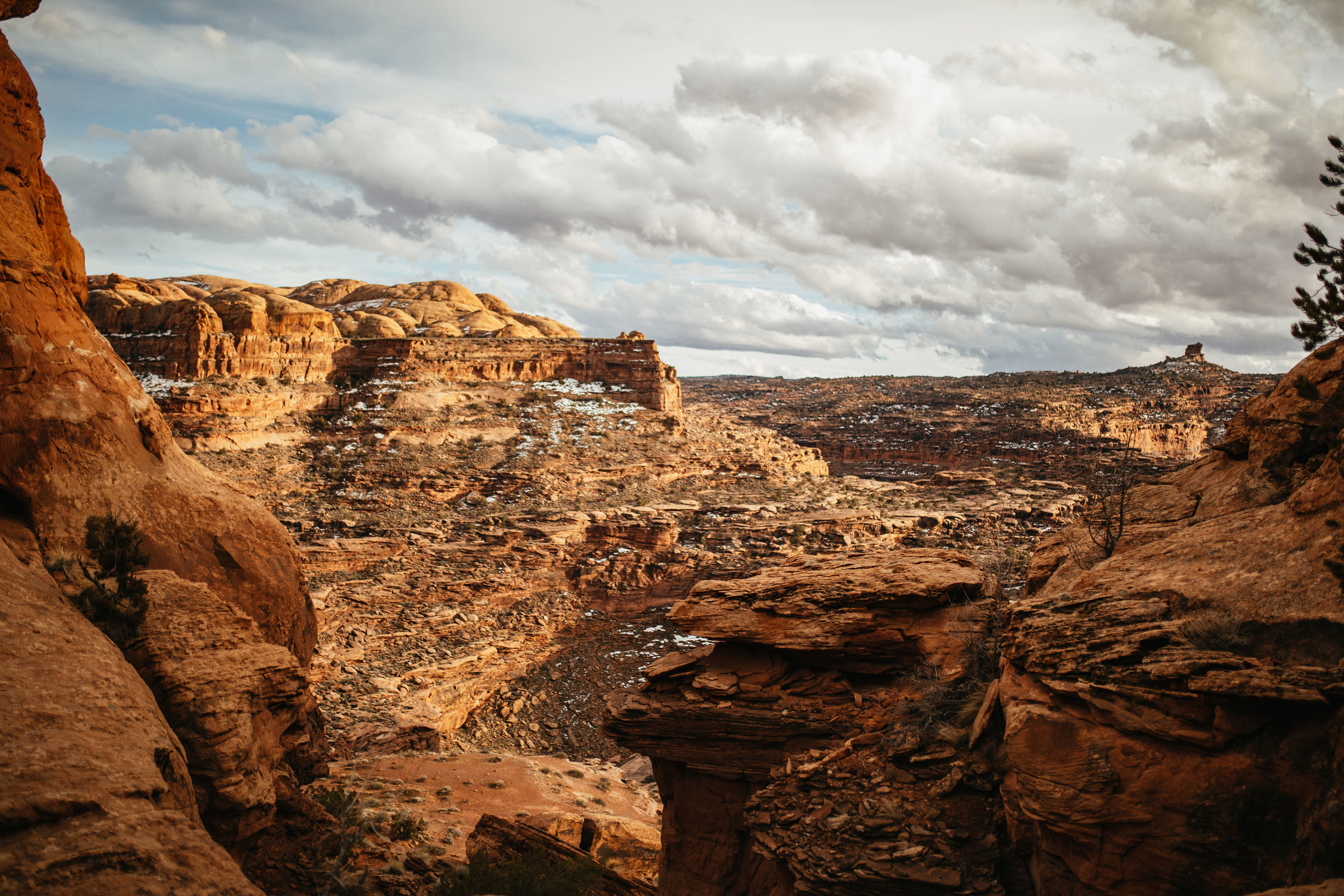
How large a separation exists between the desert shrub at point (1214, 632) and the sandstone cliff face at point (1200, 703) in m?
0.02

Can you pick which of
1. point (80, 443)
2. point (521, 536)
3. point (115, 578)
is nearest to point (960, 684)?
point (115, 578)

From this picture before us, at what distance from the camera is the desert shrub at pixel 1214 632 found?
6367 mm

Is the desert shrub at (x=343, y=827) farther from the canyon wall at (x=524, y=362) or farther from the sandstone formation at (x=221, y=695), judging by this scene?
the canyon wall at (x=524, y=362)

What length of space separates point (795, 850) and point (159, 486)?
10.1 metres

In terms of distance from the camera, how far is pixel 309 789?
10477 millimetres

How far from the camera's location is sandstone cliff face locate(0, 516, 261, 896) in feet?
13.8

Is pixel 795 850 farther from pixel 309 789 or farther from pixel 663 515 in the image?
pixel 663 515

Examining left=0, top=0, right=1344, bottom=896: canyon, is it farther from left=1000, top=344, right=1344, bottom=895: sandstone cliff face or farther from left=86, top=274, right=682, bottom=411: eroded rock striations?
left=86, top=274, right=682, bottom=411: eroded rock striations

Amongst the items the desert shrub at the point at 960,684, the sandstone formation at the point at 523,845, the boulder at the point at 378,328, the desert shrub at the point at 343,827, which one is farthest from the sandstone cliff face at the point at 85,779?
the boulder at the point at 378,328

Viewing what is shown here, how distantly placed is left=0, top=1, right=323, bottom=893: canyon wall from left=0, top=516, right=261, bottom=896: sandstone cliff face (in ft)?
0.04

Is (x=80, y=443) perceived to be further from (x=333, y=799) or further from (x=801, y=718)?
(x=801, y=718)

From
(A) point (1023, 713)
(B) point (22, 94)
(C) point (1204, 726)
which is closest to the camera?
(C) point (1204, 726)

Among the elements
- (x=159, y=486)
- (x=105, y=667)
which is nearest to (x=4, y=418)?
(x=159, y=486)

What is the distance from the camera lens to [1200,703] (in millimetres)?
6008
